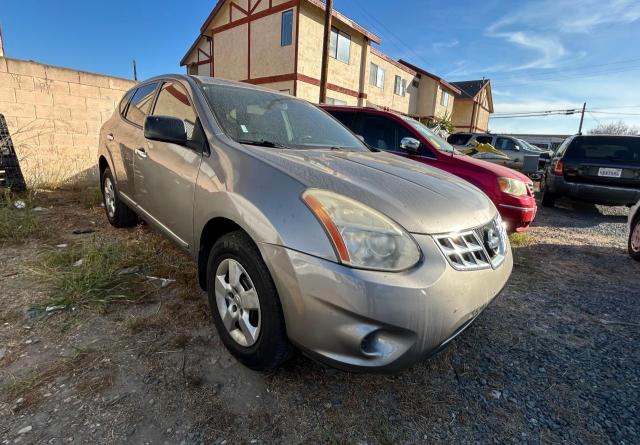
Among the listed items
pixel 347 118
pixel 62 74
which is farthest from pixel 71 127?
pixel 347 118

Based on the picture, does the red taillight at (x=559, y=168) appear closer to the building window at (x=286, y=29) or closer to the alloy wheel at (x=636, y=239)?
the alloy wheel at (x=636, y=239)

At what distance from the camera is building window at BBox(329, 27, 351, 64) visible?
17.1 m

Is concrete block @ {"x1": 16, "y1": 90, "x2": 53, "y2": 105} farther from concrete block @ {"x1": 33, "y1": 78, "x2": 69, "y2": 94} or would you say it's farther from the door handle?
the door handle

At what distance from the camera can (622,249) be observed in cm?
459

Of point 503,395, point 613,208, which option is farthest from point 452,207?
point 613,208

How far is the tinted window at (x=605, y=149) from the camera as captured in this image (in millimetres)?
6156

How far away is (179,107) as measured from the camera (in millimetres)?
2682

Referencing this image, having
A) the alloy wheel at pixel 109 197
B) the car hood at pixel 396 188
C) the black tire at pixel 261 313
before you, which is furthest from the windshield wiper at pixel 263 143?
the alloy wheel at pixel 109 197

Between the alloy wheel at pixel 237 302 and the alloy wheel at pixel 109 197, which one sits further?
the alloy wheel at pixel 109 197

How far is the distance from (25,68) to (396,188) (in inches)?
273

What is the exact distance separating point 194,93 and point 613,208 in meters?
9.15

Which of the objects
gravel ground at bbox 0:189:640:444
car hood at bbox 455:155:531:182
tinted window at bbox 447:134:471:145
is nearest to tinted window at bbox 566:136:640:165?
car hood at bbox 455:155:531:182

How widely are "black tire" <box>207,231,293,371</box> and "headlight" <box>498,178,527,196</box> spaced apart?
3.41m

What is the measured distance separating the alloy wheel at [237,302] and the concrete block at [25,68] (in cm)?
632
